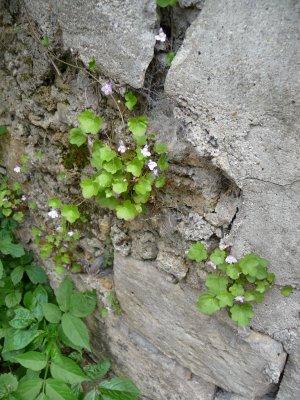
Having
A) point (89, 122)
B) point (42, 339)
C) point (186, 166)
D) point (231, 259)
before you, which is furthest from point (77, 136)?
point (42, 339)

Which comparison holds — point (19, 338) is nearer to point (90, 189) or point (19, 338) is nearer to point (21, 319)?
point (21, 319)

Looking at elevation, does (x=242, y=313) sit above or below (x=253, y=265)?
below

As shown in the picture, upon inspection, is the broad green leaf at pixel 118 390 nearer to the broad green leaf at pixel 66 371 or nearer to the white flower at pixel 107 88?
the broad green leaf at pixel 66 371

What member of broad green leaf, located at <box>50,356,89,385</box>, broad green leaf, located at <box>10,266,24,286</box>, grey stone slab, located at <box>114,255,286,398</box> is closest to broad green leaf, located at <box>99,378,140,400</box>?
broad green leaf, located at <box>50,356,89,385</box>

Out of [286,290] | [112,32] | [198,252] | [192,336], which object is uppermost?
[112,32]

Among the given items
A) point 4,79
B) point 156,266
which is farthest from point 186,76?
point 4,79

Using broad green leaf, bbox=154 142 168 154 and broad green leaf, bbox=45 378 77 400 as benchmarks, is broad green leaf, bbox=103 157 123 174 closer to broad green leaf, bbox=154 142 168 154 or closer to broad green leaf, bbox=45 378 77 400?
broad green leaf, bbox=154 142 168 154

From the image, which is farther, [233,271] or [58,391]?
[58,391]
